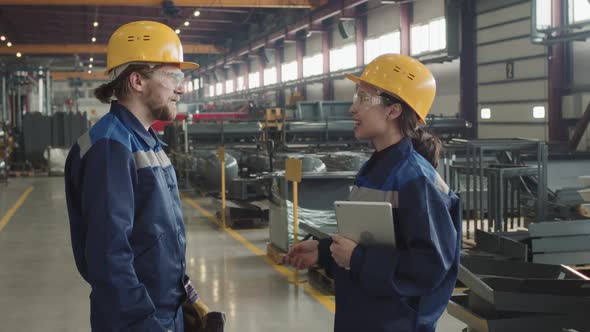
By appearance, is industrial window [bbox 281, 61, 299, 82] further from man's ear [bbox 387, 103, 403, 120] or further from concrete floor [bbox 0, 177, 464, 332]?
man's ear [bbox 387, 103, 403, 120]

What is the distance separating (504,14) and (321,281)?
11.5m

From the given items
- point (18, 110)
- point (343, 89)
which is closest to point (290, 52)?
point (343, 89)

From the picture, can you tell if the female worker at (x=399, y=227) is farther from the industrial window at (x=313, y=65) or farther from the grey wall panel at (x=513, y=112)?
the industrial window at (x=313, y=65)

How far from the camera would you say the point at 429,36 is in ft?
63.9

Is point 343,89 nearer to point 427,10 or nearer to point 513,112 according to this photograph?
point 427,10

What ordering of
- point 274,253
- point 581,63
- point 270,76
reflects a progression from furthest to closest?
point 270,76
point 581,63
point 274,253

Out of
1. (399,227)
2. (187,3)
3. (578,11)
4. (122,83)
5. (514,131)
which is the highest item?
(187,3)

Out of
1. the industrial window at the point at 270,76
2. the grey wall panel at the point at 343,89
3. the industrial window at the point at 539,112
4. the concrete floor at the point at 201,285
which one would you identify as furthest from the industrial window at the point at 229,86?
the concrete floor at the point at 201,285

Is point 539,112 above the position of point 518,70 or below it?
below

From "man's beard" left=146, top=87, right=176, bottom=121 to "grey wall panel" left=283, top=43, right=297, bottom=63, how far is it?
2973 centimetres

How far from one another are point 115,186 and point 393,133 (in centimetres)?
101

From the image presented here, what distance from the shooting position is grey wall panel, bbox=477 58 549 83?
49.9 feet

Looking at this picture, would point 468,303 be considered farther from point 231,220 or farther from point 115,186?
point 231,220

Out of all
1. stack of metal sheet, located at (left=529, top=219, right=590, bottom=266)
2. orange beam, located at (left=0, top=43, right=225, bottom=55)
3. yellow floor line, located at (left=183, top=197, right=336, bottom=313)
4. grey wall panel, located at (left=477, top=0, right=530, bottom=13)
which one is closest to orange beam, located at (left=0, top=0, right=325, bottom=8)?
grey wall panel, located at (left=477, top=0, right=530, bottom=13)
